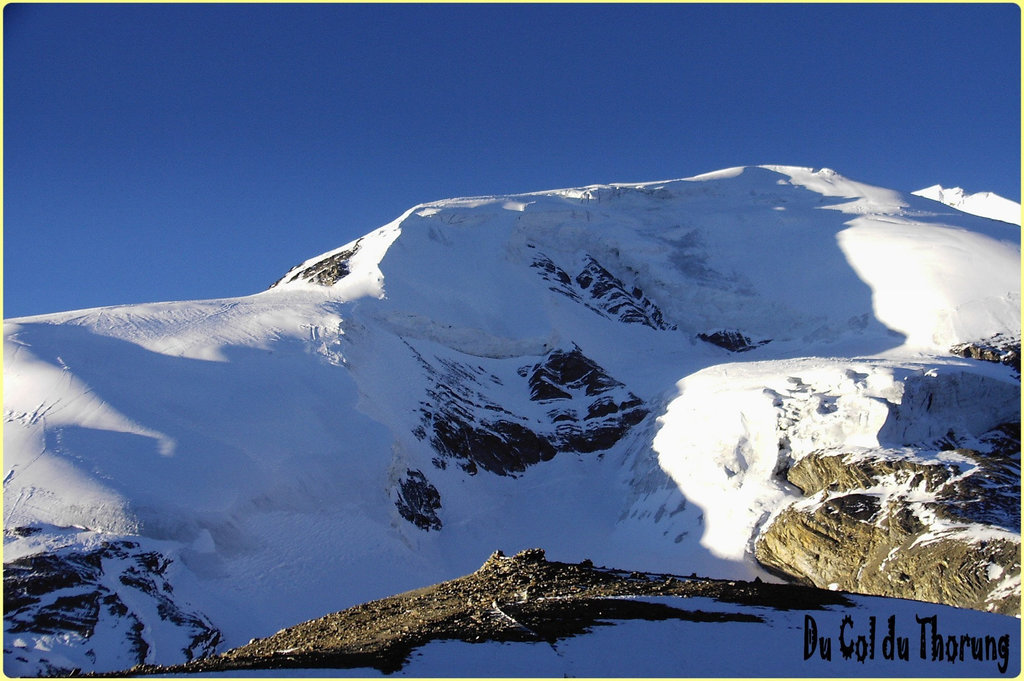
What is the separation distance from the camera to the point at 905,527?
1277 inches

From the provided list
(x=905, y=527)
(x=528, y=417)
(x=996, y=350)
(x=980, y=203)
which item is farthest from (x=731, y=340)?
(x=980, y=203)

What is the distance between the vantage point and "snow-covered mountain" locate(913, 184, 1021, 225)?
116550mm

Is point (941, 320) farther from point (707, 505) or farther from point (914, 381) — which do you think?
point (707, 505)

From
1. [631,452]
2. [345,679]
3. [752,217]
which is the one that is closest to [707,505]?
[631,452]

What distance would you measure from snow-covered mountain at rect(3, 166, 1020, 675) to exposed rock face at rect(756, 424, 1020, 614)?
0.41 feet

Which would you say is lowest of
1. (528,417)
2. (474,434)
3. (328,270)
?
(474,434)

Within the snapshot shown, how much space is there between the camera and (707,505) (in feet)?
132

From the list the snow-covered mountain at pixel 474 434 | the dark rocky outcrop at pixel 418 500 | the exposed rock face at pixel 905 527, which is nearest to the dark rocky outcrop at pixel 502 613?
the snow-covered mountain at pixel 474 434

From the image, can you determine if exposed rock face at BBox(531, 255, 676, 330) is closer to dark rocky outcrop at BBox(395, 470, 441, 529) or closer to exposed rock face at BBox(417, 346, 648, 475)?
exposed rock face at BBox(417, 346, 648, 475)

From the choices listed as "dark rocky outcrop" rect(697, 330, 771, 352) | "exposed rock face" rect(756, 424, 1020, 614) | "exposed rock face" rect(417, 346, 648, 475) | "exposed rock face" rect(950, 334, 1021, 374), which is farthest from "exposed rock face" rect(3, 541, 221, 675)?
"dark rocky outcrop" rect(697, 330, 771, 352)

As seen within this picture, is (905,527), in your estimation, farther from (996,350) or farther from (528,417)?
(996,350)

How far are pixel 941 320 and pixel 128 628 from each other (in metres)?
48.6

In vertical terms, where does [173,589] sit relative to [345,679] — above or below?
below

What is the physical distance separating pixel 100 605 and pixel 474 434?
23718mm
